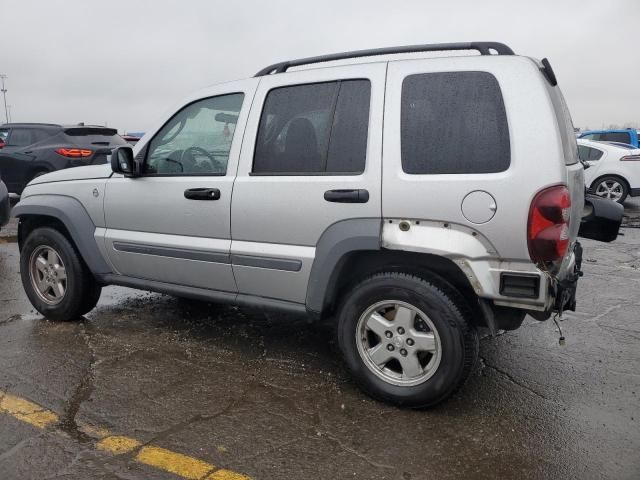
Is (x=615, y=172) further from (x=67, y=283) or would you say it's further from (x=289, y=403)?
(x=67, y=283)

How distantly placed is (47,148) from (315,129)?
8.96 metres

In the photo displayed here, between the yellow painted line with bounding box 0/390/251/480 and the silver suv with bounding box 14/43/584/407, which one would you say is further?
the silver suv with bounding box 14/43/584/407

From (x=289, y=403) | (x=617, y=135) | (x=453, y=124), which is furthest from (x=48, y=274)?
(x=617, y=135)

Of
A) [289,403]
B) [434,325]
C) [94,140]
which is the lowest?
[289,403]

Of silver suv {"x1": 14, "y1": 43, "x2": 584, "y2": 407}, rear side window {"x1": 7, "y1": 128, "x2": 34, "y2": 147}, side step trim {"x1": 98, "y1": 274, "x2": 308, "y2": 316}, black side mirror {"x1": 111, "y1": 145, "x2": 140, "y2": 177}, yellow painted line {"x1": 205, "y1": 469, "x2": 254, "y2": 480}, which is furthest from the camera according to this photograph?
rear side window {"x1": 7, "y1": 128, "x2": 34, "y2": 147}

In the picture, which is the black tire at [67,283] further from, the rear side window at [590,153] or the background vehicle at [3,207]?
the rear side window at [590,153]

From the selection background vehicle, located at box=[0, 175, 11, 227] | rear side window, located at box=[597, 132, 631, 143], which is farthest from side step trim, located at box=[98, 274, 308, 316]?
rear side window, located at box=[597, 132, 631, 143]

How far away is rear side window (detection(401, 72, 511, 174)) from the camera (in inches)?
107

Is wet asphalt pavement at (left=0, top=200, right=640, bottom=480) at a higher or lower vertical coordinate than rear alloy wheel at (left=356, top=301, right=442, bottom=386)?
lower

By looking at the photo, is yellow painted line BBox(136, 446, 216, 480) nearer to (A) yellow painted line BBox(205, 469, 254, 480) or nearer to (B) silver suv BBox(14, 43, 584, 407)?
(A) yellow painted line BBox(205, 469, 254, 480)

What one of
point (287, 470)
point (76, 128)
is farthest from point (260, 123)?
point (76, 128)

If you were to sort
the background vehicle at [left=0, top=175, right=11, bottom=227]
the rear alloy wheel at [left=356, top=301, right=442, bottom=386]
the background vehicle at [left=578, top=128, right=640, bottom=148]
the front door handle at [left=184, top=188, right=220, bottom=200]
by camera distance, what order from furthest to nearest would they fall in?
the background vehicle at [left=578, top=128, right=640, bottom=148] < the background vehicle at [left=0, top=175, right=11, bottom=227] < the front door handle at [left=184, top=188, right=220, bottom=200] < the rear alloy wheel at [left=356, top=301, right=442, bottom=386]

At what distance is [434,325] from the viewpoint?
2873 mm

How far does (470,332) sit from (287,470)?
1159mm
